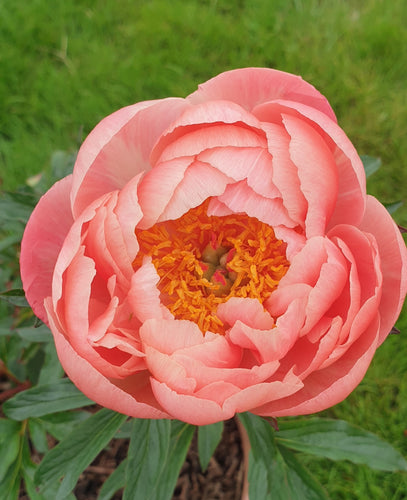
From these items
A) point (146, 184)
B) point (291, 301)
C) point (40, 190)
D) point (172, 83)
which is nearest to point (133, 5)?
point (172, 83)

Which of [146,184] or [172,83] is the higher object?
[146,184]

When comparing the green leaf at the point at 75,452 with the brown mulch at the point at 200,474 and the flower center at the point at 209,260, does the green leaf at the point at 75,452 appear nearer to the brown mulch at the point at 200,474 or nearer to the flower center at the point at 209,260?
the flower center at the point at 209,260

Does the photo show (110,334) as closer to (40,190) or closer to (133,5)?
(40,190)

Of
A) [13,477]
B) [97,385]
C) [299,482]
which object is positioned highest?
[97,385]

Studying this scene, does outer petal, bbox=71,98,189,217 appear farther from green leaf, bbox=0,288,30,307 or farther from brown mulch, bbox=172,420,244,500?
brown mulch, bbox=172,420,244,500

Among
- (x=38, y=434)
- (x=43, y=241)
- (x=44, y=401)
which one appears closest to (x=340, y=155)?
(x=43, y=241)

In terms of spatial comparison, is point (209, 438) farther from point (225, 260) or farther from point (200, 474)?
point (225, 260)

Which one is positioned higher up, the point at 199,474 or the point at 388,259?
the point at 388,259
